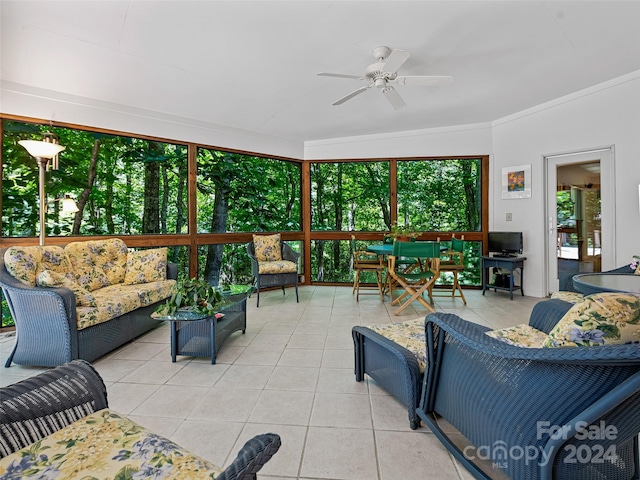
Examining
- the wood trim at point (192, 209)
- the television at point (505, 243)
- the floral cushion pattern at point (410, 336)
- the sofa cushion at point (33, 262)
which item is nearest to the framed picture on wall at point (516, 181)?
the television at point (505, 243)

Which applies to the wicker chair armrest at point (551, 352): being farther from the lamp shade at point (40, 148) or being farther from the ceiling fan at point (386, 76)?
the lamp shade at point (40, 148)

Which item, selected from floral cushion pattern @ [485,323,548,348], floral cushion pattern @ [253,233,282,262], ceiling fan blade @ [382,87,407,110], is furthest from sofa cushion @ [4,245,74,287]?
ceiling fan blade @ [382,87,407,110]

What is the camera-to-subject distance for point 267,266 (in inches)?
173

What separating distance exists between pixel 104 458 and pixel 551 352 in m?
1.29

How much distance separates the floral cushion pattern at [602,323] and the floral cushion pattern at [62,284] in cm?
304

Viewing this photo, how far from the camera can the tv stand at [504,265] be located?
4.50 metres

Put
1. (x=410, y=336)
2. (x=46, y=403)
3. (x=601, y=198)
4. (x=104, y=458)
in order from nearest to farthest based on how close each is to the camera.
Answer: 1. (x=104, y=458)
2. (x=46, y=403)
3. (x=410, y=336)
4. (x=601, y=198)

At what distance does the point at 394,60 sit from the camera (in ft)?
8.54

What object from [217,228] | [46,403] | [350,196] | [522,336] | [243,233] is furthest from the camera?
[350,196]

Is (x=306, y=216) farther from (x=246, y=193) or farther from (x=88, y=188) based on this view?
(x=88, y=188)

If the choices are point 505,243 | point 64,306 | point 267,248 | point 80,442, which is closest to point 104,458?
point 80,442

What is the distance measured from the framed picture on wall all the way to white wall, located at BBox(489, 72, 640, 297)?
0.08 meters

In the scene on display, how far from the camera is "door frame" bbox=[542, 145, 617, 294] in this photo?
3.85 meters

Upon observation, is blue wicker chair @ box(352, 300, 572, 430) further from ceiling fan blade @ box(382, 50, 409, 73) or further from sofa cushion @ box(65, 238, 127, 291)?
sofa cushion @ box(65, 238, 127, 291)
